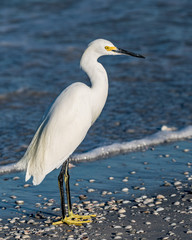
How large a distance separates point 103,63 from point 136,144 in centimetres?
420

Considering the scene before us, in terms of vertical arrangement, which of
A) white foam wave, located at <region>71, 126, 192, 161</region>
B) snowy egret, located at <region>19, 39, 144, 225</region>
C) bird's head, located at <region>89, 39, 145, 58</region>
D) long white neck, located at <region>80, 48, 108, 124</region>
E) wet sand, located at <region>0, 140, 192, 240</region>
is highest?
bird's head, located at <region>89, 39, 145, 58</region>

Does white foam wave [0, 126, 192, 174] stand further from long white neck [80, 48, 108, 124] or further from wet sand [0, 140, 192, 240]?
long white neck [80, 48, 108, 124]

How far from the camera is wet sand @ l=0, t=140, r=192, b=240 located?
413 cm

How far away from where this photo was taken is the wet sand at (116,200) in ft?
13.5

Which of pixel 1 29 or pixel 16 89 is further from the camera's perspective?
pixel 1 29

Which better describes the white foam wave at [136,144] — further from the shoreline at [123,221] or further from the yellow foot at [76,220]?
the yellow foot at [76,220]

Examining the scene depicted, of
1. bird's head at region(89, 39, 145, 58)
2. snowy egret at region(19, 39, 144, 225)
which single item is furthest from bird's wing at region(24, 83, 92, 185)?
bird's head at region(89, 39, 145, 58)

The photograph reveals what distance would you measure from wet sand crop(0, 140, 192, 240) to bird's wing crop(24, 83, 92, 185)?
432 millimetres

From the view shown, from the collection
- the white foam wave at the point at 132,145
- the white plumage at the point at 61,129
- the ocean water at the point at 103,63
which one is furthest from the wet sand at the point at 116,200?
the ocean water at the point at 103,63

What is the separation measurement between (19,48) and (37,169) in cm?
745

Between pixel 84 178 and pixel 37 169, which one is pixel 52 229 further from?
pixel 84 178

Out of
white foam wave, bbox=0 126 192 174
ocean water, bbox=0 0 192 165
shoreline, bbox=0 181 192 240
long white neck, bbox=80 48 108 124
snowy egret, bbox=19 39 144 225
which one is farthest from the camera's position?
ocean water, bbox=0 0 192 165

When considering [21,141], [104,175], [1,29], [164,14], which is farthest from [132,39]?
[104,175]

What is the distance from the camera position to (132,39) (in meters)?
12.1
